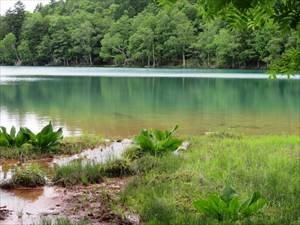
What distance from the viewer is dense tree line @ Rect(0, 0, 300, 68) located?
9938cm

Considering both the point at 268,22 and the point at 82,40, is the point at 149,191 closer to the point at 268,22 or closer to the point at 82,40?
the point at 268,22

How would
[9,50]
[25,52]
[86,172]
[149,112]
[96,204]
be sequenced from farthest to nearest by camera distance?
[9,50]
[25,52]
[149,112]
[86,172]
[96,204]

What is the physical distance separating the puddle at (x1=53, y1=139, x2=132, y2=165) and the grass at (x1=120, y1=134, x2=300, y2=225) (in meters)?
1.05

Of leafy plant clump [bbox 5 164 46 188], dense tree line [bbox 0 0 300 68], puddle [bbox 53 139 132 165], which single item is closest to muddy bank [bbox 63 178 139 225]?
leafy plant clump [bbox 5 164 46 188]

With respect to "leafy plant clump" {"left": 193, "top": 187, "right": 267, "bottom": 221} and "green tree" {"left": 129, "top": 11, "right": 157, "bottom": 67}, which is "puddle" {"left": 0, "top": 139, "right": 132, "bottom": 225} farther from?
"green tree" {"left": 129, "top": 11, "right": 157, "bottom": 67}

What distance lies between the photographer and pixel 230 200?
6285 mm

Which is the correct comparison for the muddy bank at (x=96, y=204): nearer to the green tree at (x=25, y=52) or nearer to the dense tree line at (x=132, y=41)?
the dense tree line at (x=132, y=41)

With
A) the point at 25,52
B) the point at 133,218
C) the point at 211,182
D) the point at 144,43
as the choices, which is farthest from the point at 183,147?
the point at 25,52

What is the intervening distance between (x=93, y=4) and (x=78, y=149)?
6391 inches

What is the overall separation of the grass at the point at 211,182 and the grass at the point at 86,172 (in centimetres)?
40

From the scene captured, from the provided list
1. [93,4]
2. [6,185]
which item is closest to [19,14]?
[93,4]

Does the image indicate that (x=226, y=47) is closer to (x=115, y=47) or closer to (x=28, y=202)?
(x=115, y=47)

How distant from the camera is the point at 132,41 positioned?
11725cm

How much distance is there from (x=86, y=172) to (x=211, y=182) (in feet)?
6.93
